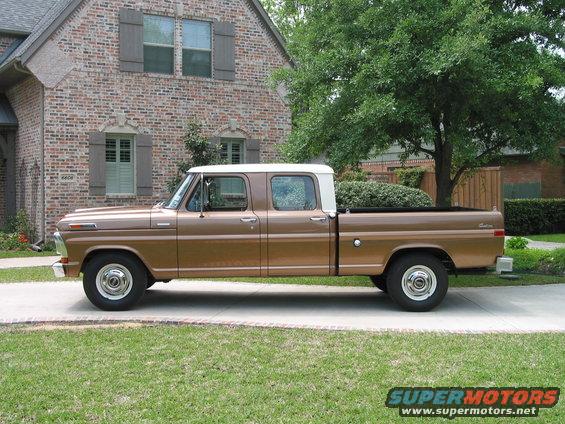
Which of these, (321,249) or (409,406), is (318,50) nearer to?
(321,249)

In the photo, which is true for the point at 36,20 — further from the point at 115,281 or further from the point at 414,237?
the point at 414,237

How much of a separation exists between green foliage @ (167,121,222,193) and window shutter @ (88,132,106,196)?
1.71 meters

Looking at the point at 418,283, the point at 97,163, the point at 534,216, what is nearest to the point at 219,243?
the point at 418,283

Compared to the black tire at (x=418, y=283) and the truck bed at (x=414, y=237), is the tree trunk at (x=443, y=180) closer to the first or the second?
the truck bed at (x=414, y=237)

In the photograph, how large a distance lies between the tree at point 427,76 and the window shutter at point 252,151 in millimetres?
7140

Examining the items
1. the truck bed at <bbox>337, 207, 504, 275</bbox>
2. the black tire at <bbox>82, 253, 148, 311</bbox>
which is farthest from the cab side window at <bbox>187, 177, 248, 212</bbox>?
the truck bed at <bbox>337, 207, 504, 275</bbox>

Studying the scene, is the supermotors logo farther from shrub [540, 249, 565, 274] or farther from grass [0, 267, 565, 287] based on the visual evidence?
shrub [540, 249, 565, 274]

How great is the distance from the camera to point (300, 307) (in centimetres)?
909

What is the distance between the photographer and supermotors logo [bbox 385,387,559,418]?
15.9 feet

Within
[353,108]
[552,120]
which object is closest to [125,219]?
[353,108]

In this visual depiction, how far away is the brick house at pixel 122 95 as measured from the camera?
53.9 feet

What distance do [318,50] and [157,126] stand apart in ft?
24.0

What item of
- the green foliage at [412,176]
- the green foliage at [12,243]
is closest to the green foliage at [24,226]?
the green foliage at [12,243]

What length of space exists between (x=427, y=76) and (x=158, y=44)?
10022 mm
